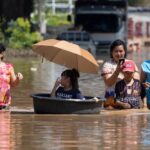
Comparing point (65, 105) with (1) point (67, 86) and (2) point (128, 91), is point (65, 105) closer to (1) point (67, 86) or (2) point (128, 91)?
(1) point (67, 86)

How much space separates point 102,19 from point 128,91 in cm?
3608

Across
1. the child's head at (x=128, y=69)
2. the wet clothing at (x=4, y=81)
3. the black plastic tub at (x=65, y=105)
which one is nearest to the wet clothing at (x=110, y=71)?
the child's head at (x=128, y=69)

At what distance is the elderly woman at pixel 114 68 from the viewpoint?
14.5m

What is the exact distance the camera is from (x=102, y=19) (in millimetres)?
50750

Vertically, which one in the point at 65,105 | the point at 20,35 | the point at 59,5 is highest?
the point at 59,5

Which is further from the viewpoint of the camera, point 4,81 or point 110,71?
point 110,71

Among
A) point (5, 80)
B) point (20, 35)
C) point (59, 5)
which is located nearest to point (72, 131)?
point (5, 80)

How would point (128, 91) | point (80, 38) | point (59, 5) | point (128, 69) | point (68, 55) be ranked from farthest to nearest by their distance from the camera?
point (59, 5) → point (80, 38) → point (68, 55) → point (128, 91) → point (128, 69)

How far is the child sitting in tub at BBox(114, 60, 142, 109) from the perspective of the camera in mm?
14734

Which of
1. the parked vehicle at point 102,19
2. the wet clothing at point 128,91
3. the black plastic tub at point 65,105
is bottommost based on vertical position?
the black plastic tub at point 65,105

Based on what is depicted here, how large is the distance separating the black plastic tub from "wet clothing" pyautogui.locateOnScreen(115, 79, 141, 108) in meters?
0.48

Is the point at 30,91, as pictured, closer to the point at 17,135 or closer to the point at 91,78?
the point at 91,78

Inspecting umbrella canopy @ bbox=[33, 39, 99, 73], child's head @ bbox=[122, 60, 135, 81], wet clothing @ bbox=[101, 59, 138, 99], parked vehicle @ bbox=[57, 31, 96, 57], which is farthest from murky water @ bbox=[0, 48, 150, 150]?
parked vehicle @ bbox=[57, 31, 96, 57]

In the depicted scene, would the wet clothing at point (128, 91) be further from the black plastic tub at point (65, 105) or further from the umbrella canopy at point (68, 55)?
the umbrella canopy at point (68, 55)
